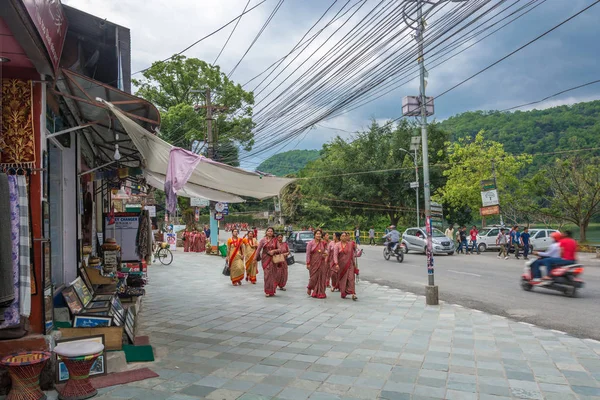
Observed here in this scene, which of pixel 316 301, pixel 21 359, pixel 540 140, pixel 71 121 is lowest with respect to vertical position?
pixel 316 301

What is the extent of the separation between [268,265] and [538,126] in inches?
1203

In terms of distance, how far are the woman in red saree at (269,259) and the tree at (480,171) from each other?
848 inches

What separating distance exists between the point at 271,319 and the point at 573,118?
32.9 metres

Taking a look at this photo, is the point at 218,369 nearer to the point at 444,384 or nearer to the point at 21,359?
the point at 21,359

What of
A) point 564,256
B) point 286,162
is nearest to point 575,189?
point 564,256

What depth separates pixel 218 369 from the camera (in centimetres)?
493

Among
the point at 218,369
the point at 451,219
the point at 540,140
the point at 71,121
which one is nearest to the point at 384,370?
the point at 218,369

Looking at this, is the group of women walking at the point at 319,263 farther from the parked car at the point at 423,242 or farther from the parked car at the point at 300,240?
the parked car at the point at 300,240

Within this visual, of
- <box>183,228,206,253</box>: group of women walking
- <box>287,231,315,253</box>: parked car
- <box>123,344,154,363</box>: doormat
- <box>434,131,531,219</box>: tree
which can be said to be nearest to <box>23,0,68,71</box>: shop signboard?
<box>123,344,154,363</box>: doormat

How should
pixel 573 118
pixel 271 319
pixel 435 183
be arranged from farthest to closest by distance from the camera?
pixel 435 183 → pixel 573 118 → pixel 271 319

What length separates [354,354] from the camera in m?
5.52

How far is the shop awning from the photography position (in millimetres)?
5014

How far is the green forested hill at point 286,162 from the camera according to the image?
184ft

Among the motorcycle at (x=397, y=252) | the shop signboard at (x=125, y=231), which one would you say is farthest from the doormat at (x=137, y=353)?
the motorcycle at (x=397, y=252)
